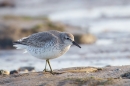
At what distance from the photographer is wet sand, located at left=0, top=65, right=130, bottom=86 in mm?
8508

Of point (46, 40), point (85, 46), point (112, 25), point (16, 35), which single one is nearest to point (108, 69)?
point (46, 40)

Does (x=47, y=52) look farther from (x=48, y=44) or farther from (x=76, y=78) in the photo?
(x=76, y=78)

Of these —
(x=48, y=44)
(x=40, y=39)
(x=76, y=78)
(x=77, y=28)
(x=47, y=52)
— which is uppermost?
Answer: (x=77, y=28)

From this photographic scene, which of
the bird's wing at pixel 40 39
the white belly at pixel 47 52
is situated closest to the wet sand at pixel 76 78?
the white belly at pixel 47 52

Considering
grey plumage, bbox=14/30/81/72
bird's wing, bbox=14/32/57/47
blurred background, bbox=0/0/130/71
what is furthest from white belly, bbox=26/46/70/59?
blurred background, bbox=0/0/130/71

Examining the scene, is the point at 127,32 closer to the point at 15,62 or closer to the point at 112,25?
the point at 112,25

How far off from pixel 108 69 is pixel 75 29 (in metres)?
9.46

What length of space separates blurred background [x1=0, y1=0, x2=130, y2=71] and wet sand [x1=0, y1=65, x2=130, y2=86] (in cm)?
328

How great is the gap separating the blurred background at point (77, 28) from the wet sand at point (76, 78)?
328cm

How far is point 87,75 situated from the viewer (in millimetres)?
9375

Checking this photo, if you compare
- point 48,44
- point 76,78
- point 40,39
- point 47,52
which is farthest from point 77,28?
point 76,78

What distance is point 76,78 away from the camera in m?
8.74

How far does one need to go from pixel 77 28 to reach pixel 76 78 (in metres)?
11.0

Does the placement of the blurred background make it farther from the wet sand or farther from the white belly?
the wet sand
